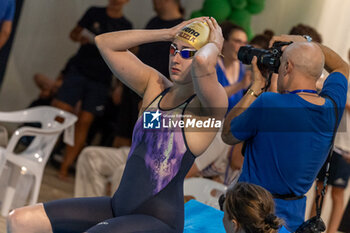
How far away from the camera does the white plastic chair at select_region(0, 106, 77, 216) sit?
3.64 meters

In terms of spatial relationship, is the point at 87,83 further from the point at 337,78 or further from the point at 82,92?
the point at 337,78

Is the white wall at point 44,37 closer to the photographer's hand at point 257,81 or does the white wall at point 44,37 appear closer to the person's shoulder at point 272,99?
the photographer's hand at point 257,81

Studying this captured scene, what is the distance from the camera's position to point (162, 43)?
4.11 m

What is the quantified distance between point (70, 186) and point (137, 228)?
284 cm

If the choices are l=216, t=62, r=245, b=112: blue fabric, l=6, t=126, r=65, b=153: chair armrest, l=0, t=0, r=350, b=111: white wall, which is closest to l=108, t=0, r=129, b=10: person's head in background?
l=0, t=0, r=350, b=111: white wall

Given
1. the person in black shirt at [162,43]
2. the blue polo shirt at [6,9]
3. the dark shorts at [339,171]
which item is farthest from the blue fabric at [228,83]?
the blue polo shirt at [6,9]

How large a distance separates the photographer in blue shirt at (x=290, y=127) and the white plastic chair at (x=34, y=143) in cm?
179

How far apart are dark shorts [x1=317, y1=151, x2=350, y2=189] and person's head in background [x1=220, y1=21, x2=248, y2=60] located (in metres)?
0.90

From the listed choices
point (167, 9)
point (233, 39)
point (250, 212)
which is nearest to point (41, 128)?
point (167, 9)

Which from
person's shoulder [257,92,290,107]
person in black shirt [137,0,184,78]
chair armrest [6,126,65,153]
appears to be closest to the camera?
person's shoulder [257,92,290,107]

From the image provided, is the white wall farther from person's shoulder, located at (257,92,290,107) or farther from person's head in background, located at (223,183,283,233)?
person's head in background, located at (223,183,283,233)

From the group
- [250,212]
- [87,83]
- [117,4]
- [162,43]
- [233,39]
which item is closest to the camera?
[250,212]

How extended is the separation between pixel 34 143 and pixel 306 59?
2261 mm

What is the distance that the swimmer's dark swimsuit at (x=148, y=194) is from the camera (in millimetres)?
1914
